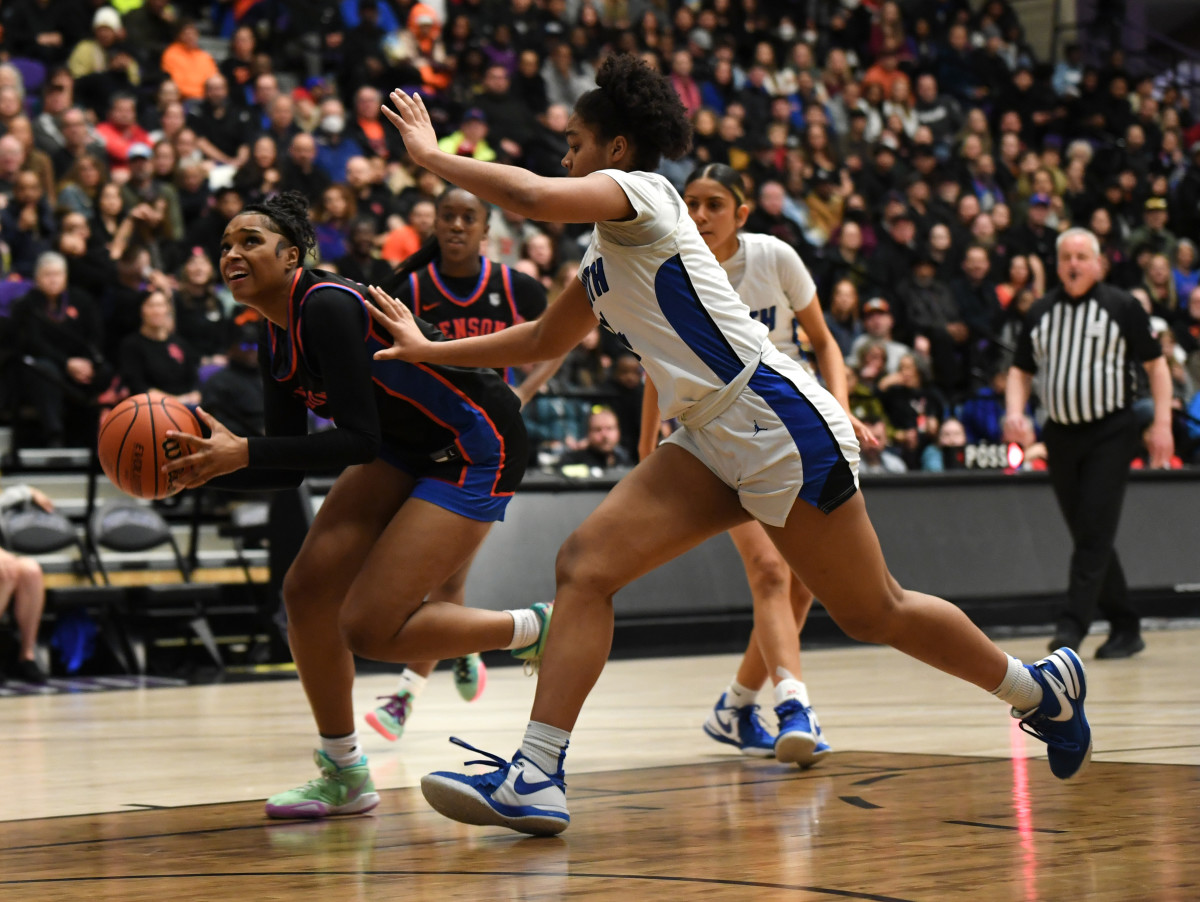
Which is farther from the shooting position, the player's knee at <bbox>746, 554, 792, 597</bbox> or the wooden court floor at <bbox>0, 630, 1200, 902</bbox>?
the player's knee at <bbox>746, 554, 792, 597</bbox>

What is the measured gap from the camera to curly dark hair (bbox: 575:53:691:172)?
3770mm

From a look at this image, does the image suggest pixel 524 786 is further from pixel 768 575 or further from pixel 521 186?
pixel 768 575

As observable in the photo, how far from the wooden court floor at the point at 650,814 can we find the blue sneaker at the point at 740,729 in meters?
0.07

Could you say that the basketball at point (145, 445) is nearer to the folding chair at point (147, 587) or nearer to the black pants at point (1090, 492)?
the folding chair at point (147, 587)

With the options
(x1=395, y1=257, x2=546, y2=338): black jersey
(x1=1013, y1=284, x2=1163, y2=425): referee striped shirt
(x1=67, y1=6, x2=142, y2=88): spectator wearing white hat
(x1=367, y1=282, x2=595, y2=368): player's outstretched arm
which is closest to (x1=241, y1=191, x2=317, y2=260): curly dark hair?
(x1=367, y1=282, x2=595, y2=368): player's outstretched arm

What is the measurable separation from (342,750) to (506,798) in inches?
29.7

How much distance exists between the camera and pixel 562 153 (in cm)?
1418

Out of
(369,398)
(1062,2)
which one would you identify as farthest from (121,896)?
(1062,2)

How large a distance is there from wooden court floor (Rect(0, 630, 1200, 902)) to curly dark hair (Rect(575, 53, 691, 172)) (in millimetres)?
1653

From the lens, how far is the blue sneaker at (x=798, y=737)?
4.79 metres

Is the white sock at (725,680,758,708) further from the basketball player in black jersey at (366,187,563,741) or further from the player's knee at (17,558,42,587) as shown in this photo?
the player's knee at (17,558,42,587)

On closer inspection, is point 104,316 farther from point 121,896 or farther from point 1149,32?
point 1149,32

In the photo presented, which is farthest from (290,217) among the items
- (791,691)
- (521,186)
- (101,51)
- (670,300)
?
(101,51)

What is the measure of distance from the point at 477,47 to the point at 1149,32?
40.3ft
